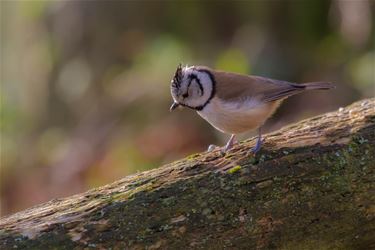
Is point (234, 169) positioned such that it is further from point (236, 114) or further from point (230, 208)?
point (236, 114)

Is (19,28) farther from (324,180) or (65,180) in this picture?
(324,180)

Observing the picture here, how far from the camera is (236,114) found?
144 inches

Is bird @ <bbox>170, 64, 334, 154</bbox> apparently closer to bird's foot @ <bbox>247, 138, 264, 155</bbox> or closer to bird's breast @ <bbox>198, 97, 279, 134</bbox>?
bird's breast @ <bbox>198, 97, 279, 134</bbox>

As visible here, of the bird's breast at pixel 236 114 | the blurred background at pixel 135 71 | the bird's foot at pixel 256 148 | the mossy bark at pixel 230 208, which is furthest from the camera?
the blurred background at pixel 135 71

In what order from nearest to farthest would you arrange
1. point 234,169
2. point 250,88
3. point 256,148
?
1. point 234,169
2. point 256,148
3. point 250,88

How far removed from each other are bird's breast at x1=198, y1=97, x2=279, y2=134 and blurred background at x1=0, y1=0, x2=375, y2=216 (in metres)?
3.50

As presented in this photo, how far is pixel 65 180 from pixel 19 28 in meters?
2.60

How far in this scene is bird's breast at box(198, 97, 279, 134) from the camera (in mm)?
3662

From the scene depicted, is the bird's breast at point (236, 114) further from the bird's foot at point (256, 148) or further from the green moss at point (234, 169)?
the green moss at point (234, 169)

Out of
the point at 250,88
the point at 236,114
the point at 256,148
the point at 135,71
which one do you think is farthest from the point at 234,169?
the point at 135,71

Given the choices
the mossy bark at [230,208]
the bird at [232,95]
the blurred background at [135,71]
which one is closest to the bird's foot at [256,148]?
the mossy bark at [230,208]

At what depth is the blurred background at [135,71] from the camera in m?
7.62

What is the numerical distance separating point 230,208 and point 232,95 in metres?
0.82

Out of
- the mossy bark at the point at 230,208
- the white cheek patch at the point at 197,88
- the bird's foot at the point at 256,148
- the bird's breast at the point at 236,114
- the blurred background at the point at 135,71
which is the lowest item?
the mossy bark at the point at 230,208
